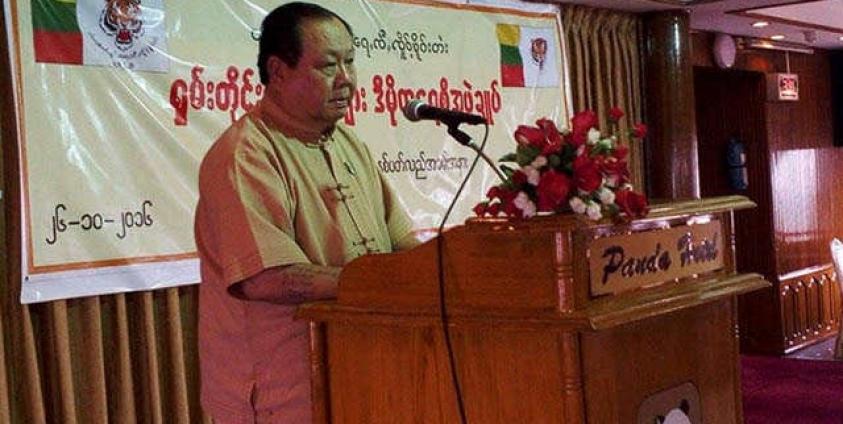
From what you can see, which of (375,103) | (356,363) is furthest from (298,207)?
(375,103)

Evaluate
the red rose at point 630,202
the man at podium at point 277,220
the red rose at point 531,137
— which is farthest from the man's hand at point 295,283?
the red rose at point 630,202

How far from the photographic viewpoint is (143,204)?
11.4 feet

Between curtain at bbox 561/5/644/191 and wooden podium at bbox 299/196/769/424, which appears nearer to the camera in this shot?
wooden podium at bbox 299/196/769/424

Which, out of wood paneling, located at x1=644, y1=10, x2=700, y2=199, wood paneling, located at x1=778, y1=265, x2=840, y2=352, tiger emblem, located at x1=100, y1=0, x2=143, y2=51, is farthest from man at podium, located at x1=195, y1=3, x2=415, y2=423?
wood paneling, located at x1=778, y1=265, x2=840, y2=352

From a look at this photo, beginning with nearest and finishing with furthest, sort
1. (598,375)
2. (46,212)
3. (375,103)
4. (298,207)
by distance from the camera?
1. (598,375)
2. (298,207)
3. (46,212)
4. (375,103)

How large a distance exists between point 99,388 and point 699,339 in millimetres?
2083

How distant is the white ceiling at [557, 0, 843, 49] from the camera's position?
596 centimetres

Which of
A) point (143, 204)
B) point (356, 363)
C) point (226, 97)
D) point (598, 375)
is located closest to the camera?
point (598, 375)

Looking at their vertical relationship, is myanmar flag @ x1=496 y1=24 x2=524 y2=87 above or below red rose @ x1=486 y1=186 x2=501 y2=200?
above

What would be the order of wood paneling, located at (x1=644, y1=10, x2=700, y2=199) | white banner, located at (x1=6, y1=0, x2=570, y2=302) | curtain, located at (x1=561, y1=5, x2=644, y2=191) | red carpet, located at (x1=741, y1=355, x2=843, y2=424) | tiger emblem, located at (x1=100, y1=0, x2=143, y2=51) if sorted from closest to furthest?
white banner, located at (x1=6, y1=0, x2=570, y2=302), tiger emblem, located at (x1=100, y1=0, x2=143, y2=51), red carpet, located at (x1=741, y1=355, x2=843, y2=424), curtain, located at (x1=561, y1=5, x2=644, y2=191), wood paneling, located at (x1=644, y1=10, x2=700, y2=199)

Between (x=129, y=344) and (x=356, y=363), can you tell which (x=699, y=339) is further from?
(x=129, y=344)

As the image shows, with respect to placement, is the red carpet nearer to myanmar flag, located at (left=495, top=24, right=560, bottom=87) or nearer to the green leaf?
myanmar flag, located at (left=495, top=24, right=560, bottom=87)

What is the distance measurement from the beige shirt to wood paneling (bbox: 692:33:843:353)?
588 centimetres

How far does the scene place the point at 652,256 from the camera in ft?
5.79
